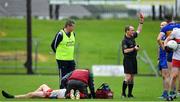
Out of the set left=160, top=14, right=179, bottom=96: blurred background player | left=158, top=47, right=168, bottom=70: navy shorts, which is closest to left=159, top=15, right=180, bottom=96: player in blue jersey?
left=160, top=14, right=179, bottom=96: blurred background player

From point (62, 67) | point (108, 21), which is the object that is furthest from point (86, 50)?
point (62, 67)

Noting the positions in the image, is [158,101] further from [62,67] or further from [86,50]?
[86,50]

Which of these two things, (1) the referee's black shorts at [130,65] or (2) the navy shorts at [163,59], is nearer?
(2) the navy shorts at [163,59]

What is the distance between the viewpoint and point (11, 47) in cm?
4078

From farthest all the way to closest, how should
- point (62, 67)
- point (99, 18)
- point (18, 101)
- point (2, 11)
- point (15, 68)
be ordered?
point (99, 18) < point (2, 11) < point (15, 68) < point (62, 67) < point (18, 101)

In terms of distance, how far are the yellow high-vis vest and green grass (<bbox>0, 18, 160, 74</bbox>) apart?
56.5 feet

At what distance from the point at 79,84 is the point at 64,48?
188 centimetres

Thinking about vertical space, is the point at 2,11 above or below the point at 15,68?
above

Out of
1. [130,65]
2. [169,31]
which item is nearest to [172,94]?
[169,31]

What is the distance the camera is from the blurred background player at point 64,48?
63.4 feet

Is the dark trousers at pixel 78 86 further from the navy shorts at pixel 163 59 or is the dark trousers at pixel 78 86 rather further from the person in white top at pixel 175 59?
the navy shorts at pixel 163 59

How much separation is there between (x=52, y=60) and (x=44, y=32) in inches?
269

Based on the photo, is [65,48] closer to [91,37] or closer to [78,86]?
[78,86]

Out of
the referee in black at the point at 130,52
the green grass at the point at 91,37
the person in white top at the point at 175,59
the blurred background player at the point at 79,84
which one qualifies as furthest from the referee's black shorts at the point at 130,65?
the green grass at the point at 91,37
